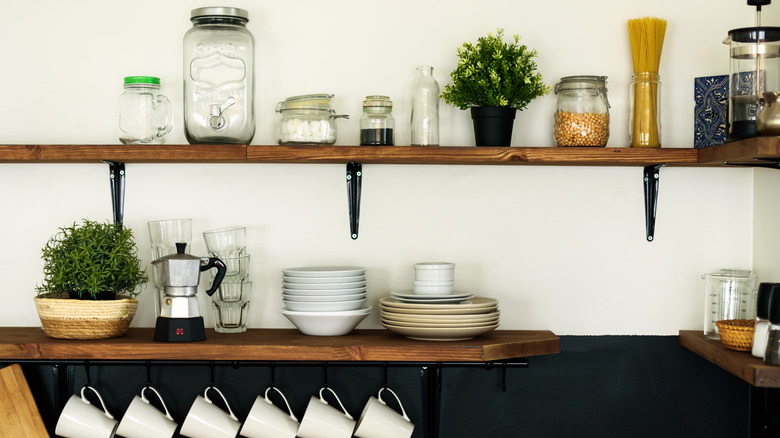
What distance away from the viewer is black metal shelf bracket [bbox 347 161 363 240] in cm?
225

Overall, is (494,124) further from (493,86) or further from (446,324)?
(446,324)

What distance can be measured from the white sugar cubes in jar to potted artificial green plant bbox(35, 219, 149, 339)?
520 mm

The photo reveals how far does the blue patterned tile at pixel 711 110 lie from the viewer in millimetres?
2203

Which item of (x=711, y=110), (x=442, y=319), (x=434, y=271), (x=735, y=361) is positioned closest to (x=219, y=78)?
(x=434, y=271)

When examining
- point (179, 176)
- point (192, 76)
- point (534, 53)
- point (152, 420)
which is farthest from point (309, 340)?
point (534, 53)

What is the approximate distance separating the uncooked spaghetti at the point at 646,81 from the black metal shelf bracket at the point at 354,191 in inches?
29.9

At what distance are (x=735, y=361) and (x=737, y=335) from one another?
0.38 feet

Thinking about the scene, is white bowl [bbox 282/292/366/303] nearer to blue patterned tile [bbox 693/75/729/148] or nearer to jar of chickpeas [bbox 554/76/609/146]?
jar of chickpeas [bbox 554/76/609/146]

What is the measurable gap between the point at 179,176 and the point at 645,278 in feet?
4.51

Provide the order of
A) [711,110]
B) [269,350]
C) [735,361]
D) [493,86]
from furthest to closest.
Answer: [711,110] < [493,86] < [269,350] < [735,361]

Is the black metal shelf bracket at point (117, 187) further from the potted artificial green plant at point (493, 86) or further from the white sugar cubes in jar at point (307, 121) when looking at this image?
the potted artificial green plant at point (493, 86)

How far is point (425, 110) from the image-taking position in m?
2.19

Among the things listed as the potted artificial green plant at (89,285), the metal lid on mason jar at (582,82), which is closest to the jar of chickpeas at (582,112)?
the metal lid on mason jar at (582,82)

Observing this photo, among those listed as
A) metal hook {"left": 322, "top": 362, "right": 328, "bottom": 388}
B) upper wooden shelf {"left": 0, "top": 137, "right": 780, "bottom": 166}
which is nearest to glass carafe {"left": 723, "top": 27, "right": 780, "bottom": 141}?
upper wooden shelf {"left": 0, "top": 137, "right": 780, "bottom": 166}
